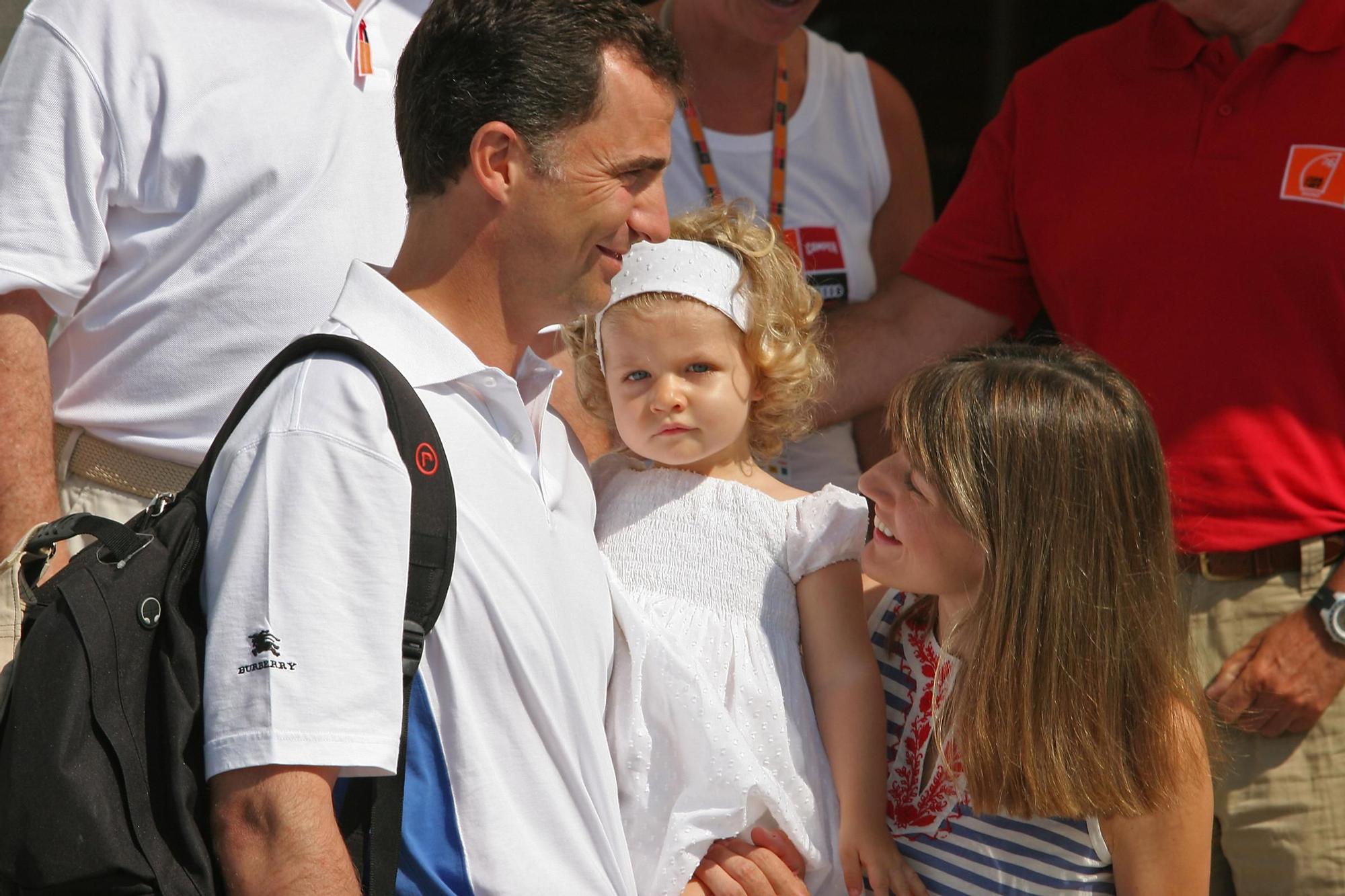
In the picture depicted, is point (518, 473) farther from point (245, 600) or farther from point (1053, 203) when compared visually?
point (1053, 203)

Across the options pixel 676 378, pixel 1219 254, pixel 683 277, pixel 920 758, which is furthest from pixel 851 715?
pixel 1219 254

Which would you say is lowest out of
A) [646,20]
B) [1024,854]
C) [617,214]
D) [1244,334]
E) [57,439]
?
[1024,854]

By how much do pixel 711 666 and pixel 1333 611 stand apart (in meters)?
1.22

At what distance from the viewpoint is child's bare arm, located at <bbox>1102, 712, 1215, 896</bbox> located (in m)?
2.02

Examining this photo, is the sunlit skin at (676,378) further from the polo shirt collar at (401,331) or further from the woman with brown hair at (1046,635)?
the polo shirt collar at (401,331)

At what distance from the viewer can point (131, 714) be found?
148cm

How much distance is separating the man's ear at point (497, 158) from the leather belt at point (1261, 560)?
1.52m

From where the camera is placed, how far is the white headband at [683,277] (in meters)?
2.33

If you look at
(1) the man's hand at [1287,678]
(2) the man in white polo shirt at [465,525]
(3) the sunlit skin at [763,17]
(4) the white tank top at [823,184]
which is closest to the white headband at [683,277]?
(2) the man in white polo shirt at [465,525]

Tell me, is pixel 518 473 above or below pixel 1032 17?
below

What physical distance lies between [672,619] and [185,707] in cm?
91

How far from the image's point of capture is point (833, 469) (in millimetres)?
3170

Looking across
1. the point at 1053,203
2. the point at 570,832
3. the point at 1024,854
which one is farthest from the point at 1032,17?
the point at 570,832

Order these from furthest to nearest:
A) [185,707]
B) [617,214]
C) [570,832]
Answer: [617,214] < [570,832] < [185,707]
